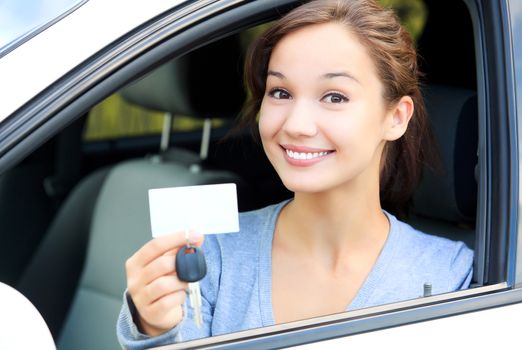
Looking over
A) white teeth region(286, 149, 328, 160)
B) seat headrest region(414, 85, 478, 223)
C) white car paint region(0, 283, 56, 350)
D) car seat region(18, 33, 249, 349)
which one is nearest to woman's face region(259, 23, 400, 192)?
white teeth region(286, 149, 328, 160)

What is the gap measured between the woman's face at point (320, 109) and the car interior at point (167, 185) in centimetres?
42

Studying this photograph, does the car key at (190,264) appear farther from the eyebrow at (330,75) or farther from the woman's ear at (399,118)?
the woman's ear at (399,118)

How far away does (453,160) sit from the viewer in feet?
7.28

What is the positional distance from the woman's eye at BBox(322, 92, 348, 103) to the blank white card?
1.13 feet

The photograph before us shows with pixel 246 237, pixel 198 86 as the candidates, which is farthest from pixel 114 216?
pixel 246 237

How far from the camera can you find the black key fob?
146 centimetres

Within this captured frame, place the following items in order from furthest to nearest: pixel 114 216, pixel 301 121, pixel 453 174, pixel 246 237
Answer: pixel 114 216, pixel 453 174, pixel 246 237, pixel 301 121

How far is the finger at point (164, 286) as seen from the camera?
149cm

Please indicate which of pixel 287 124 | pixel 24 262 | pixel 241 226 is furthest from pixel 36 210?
pixel 287 124

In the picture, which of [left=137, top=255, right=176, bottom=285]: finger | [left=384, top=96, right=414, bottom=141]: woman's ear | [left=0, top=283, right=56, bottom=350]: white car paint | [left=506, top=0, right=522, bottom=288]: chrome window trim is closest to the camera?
[left=0, top=283, right=56, bottom=350]: white car paint

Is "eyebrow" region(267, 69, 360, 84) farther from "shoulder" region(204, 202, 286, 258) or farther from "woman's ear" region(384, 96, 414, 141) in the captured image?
"shoulder" region(204, 202, 286, 258)

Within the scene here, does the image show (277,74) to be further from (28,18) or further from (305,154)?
(28,18)

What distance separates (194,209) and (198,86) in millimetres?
1421

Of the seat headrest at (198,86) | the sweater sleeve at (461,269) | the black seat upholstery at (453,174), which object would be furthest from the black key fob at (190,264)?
the seat headrest at (198,86)
